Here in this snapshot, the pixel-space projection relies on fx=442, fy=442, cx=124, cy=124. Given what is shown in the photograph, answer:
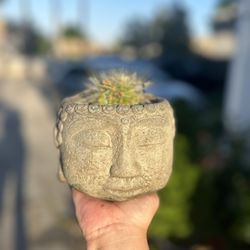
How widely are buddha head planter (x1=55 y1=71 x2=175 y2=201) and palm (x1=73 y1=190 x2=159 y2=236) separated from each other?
0.11ft

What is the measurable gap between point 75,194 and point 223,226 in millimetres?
2459

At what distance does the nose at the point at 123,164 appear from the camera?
136cm

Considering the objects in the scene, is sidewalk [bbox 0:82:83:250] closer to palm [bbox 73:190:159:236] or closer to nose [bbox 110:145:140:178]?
palm [bbox 73:190:159:236]

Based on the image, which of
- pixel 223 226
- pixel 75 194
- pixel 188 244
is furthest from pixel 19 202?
pixel 75 194

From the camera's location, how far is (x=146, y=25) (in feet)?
88.1

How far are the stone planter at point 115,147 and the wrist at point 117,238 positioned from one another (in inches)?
4.4

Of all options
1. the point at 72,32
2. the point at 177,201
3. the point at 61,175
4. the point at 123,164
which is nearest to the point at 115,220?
the point at 123,164

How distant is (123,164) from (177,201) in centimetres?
219

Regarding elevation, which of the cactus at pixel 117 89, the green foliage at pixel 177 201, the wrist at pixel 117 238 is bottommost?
the green foliage at pixel 177 201

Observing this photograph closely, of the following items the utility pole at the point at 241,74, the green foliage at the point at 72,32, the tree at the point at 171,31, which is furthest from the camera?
the green foliage at the point at 72,32

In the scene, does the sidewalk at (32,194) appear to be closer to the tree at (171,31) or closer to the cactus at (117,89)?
the cactus at (117,89)

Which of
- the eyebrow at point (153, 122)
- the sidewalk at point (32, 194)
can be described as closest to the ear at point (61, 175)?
the eyebrow at point (153, 122)

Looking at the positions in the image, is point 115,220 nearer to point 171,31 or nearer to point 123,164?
point 123,164

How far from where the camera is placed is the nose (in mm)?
1357
